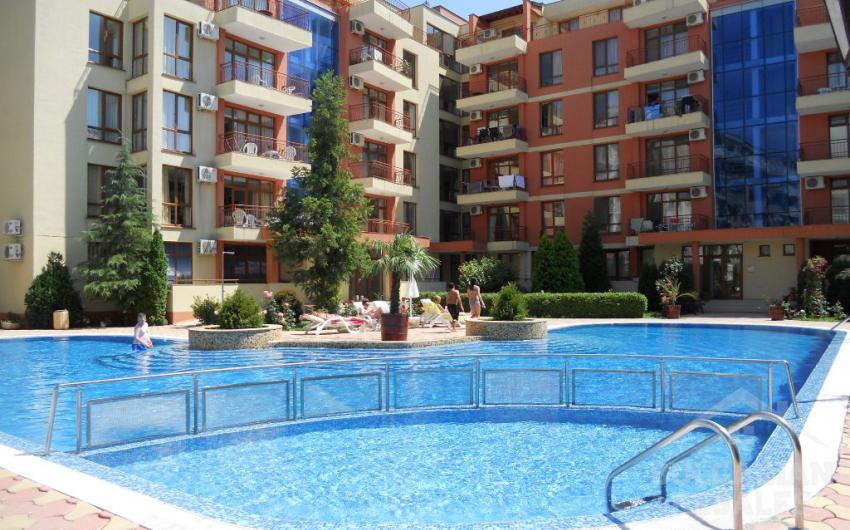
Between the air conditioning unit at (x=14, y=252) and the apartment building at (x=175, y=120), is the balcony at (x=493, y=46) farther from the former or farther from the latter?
the air conditioning unit at (x=14, y=252)

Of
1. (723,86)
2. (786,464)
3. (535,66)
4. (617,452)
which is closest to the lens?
(786,464)

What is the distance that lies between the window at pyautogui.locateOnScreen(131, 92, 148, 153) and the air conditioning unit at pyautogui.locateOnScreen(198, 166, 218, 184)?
235 cm

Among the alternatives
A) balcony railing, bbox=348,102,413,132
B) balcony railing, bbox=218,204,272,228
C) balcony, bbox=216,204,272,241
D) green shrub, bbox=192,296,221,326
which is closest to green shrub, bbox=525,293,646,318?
balcony, bbox=216,204,272,241

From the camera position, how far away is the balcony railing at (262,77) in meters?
29.8

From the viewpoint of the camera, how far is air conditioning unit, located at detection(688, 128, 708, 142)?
1308 inches

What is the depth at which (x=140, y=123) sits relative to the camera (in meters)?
27.6

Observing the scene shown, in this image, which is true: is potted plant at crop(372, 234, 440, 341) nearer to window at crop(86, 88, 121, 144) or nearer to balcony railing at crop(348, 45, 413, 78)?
window at crop(86, 88, 121, 144)

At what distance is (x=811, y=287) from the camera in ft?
85.9

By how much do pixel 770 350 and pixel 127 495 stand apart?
55.4ft

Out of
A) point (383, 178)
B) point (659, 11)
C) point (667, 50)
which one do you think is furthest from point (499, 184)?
point (659, 11)

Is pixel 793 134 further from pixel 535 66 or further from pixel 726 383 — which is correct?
pixel 726 383

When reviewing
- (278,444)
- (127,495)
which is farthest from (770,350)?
(127,495)

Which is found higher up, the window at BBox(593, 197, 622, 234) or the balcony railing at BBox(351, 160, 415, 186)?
the balcony railing at BBox(351, 160, 415, 186)

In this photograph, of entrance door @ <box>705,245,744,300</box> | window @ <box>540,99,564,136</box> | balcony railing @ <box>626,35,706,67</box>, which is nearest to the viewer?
entrance door @ <box>705,245,744,300</box>
